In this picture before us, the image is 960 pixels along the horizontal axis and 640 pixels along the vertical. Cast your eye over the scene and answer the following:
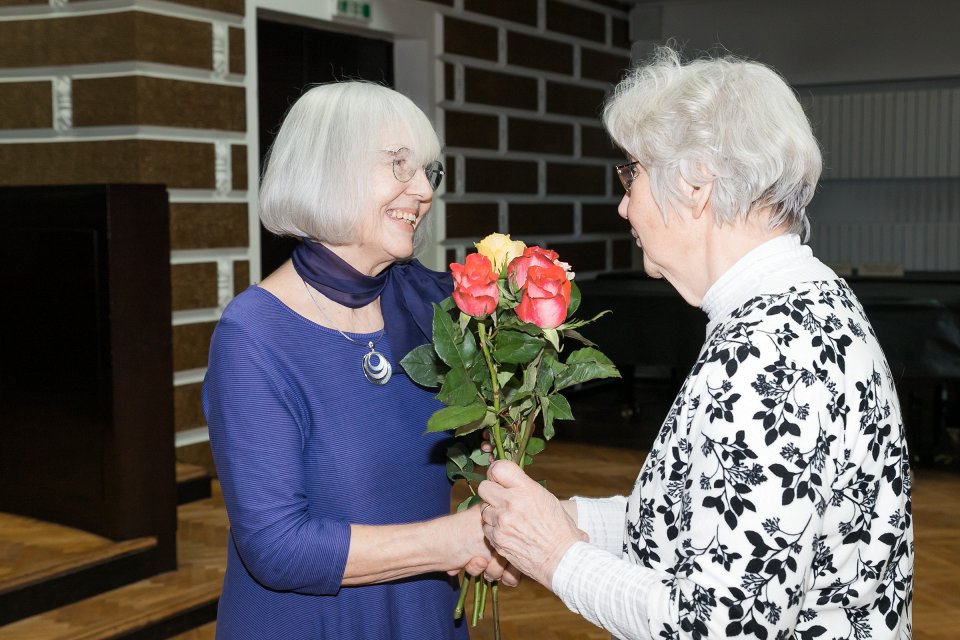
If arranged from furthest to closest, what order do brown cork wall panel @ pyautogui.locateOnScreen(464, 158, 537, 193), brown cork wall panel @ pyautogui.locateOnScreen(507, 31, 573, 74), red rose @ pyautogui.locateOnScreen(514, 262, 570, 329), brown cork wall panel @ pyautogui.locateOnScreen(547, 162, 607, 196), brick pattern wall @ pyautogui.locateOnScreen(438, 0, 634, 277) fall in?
1. brown cork wall panel @ pyautogui.locateOnScreen(547, 162, 607, 196)
2. brown cork wall panel @ pyautogui.locateOnScreen(507, 31, 573, 74)
3. brown cork wall panel @ pyautogui.locateOnScreen(464, 158, 537, 193)
4. brick pattern wall @ pyautogui.locateOnScreen(438, 0, 634, 277)
5. red rose @ pyautogui.locateOnScreen(514, 262, 570, 329)

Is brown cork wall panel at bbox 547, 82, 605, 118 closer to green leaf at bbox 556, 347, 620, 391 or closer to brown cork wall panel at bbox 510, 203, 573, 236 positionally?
brown cork wall panel at bbox 510, 203, 573, 236

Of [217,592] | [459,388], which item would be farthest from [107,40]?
[459,388]

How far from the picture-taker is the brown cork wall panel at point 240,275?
547cm

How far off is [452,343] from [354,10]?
5.07 meters

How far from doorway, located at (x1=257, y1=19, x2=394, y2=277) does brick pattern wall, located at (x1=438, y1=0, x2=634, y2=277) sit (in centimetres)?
89

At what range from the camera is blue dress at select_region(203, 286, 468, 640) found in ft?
5.57

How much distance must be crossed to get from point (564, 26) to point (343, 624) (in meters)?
7.51

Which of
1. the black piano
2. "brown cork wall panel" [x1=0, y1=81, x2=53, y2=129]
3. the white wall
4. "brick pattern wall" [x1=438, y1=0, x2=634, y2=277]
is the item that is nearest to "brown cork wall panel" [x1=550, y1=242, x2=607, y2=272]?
"brick pattern wall" [x1=438, y1=0, x2=634, y2=277]

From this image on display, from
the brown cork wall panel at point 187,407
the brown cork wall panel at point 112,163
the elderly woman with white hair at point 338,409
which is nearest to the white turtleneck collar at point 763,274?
the elderly woman with white hair at point 338,409

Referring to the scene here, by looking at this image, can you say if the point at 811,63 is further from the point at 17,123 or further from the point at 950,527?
the point at 17,123

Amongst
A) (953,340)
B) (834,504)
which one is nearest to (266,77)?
(953,340)

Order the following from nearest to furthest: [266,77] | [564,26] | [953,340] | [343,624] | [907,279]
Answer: [343,624] → [953,340] → [266,77] → [907,279] → [564,26]

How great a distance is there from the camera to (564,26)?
8.69 metres

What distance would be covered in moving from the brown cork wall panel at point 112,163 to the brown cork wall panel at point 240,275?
445mm
